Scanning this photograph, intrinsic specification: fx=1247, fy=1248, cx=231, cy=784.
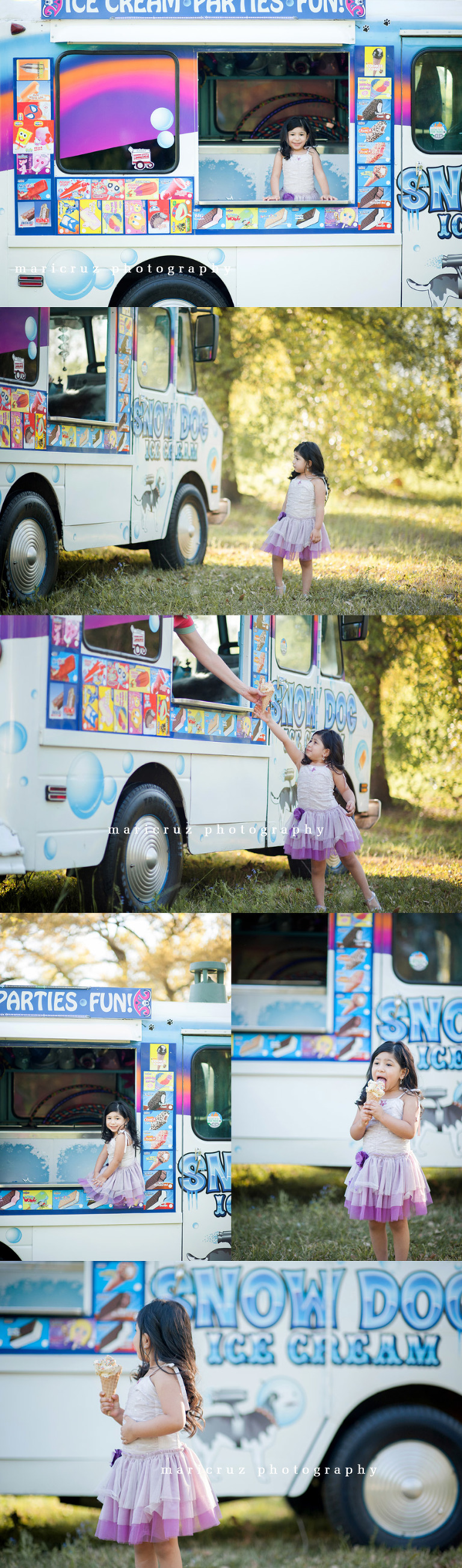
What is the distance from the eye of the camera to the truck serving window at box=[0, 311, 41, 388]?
348 centimetres

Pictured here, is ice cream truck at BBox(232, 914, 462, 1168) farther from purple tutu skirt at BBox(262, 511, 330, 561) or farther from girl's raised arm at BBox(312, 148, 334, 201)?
girl's raised arm at BBox(312, 148, 334, 201)

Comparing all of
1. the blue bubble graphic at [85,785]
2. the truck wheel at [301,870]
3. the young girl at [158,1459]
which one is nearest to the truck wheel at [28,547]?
the blue bubble graphic at [85,785]

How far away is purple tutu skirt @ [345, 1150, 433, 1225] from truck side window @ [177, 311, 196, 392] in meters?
2.26

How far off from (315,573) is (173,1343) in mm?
2103

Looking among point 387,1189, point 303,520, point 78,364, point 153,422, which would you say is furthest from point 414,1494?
point 78,364

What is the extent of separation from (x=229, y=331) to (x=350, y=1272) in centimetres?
272

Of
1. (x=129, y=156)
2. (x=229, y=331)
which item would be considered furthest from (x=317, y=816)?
(x=129, y=156)

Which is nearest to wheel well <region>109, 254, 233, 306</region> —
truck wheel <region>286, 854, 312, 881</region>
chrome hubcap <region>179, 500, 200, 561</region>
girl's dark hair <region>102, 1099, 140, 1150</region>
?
chrome hubcap <region>179, 500, 200, 561</region>

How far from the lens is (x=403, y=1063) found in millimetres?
3350

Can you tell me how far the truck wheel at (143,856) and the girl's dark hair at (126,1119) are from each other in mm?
532

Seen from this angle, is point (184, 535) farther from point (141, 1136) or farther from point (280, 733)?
point (141, 1136)

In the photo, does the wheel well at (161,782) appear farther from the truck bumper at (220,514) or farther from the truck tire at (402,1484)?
the truck tire at (402,1484)

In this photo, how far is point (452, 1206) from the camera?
3.86m

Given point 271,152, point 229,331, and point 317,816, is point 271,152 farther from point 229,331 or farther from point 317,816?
point 317,816
